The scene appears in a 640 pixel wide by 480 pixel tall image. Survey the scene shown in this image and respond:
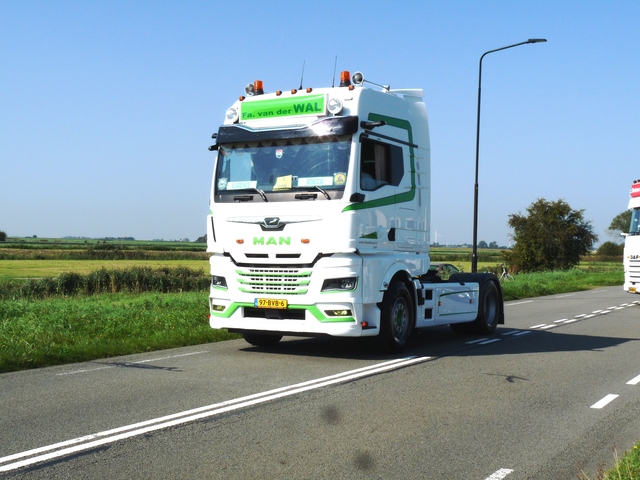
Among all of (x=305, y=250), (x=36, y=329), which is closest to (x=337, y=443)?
(x=305, y=250)

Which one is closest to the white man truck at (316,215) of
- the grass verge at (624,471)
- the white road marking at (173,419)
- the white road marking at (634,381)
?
the white road marking at (173,419)

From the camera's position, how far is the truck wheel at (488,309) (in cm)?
1439

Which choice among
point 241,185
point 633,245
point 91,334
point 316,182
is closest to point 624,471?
point 316,182

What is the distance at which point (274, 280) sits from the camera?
1071 centimetres

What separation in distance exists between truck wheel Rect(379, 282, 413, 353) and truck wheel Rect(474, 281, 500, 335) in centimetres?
307

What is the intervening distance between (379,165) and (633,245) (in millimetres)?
13385

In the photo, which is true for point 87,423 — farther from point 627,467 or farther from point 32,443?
point 627,467

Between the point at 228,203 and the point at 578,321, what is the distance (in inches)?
400

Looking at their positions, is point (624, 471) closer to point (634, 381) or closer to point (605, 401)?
point (605, 401)

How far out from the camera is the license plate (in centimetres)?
1056

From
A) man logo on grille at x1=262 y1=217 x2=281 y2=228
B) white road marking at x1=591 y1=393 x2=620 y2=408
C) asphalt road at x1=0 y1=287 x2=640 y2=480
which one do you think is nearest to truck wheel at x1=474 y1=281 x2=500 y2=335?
asphalt road at x1=0 y1=287 x2=640 y2=480

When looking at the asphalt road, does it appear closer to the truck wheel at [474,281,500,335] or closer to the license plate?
the license plate

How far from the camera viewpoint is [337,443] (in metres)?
5.95

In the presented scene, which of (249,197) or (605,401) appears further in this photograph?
(249,197)
